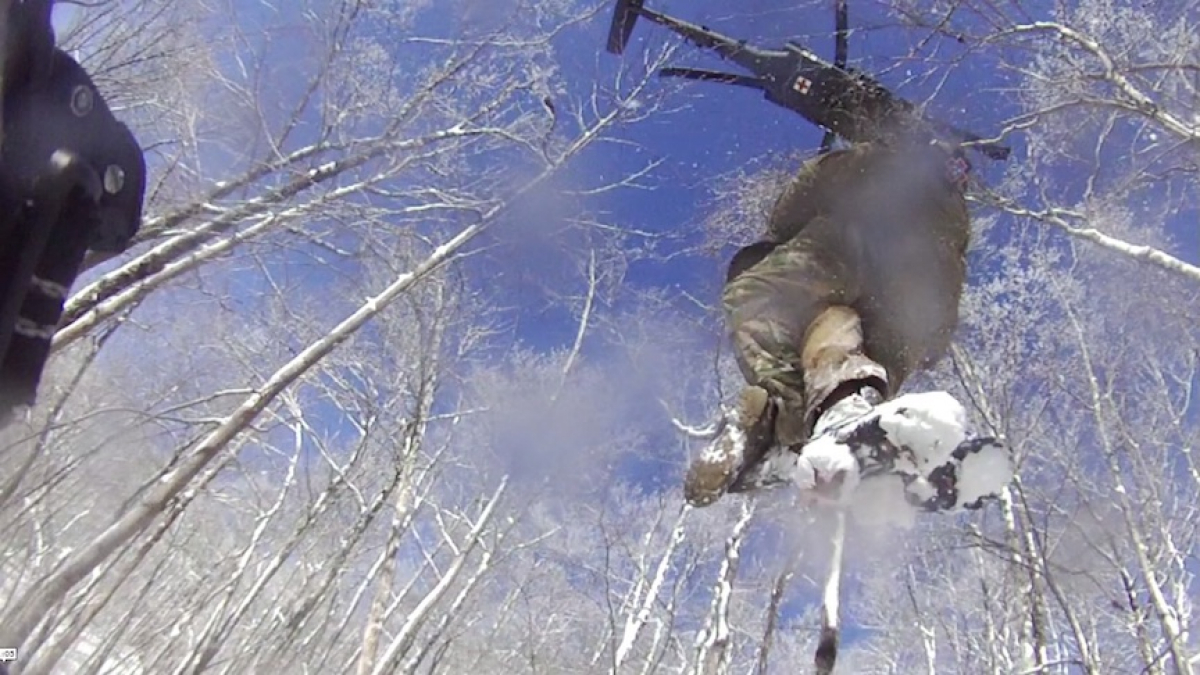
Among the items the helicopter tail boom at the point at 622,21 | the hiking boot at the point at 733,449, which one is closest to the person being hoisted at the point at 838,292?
the hiking boot at the point at 733,449

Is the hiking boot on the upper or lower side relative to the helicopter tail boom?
lower

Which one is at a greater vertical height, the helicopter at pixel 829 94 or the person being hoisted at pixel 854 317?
the helicopter at pixel 829 94

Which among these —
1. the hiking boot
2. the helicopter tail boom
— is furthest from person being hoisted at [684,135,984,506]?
the helicopter tail boom

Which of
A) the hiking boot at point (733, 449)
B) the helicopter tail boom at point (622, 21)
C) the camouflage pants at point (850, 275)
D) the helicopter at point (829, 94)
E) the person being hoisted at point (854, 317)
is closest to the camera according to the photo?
the person being hoisted at point (854, 317)

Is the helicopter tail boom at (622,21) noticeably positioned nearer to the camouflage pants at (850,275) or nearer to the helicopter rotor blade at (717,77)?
the helicopter rotor blade at (717,77)

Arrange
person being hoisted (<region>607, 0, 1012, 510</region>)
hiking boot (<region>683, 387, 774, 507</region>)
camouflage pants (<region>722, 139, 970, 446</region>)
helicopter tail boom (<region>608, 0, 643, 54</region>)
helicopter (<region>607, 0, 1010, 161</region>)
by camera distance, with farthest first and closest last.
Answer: helicopter tail boom (<region>608, 0, 643, 54</region>) → helicopter (<region>607, 0, 1010, 161</region>) → camouflage pants (<region>722, 139, 970, 446</region>) → hiking boot (<region>683, 387, 774, 507</region>) → person being hoisted (<region>607, 0, 1012, 510</region>)

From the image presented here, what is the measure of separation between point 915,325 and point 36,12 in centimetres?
258

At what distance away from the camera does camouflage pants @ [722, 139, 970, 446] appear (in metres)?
2.67

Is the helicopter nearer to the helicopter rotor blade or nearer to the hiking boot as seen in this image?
the helicopter rotor blade

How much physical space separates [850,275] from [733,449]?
73cm

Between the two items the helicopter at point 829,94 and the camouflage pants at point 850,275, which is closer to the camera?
the camouflage pants at point 850,275

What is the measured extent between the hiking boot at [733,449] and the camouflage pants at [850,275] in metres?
0.05

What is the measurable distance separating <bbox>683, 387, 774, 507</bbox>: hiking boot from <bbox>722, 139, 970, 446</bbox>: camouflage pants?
49mm

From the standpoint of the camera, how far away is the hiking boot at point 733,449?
2.55 metres
